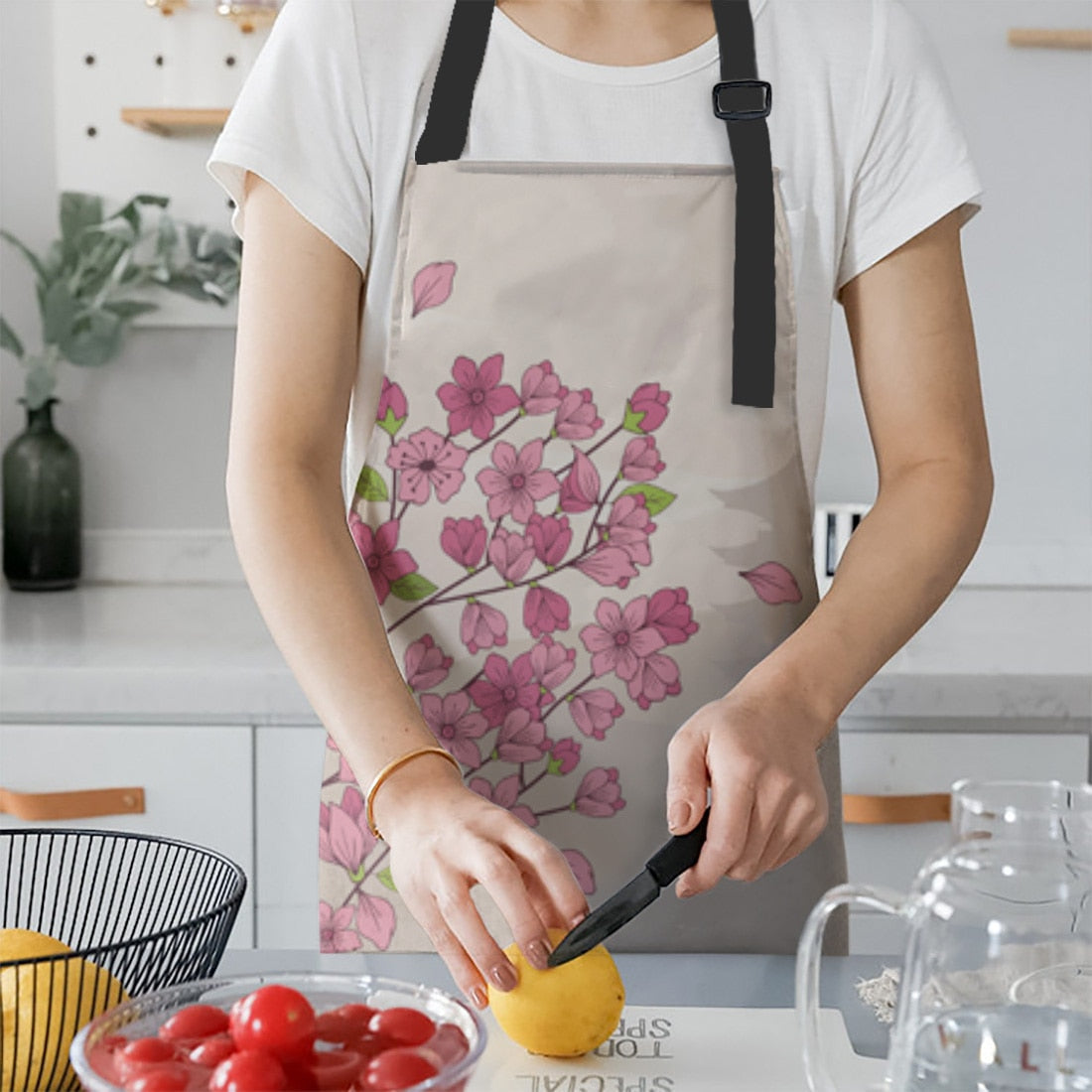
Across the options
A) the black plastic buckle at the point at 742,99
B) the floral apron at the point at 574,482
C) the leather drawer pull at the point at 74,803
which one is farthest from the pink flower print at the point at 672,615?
the leather drawer pull at the point at 74,803

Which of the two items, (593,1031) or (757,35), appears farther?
(757,35)

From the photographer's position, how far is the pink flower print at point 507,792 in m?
1.08

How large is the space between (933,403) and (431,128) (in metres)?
0.39

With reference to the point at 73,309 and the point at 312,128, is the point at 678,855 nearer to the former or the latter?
the point at 312,128

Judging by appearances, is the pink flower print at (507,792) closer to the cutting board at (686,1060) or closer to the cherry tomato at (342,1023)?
the cutting board at (686,1060)

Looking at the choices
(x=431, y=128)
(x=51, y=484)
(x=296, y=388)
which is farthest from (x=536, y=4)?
(x=51, y=484)

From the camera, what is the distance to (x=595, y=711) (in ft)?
3.54

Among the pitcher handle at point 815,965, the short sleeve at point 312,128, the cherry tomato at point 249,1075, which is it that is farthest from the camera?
the short sleeve at point 312,128

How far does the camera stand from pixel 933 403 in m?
1.04

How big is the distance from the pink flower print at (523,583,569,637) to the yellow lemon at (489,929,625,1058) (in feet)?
1.19

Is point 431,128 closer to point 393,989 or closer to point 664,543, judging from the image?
point 664,543

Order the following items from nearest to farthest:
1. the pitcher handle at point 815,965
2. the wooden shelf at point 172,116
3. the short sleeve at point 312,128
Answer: the pitcher handle at point 815,965
the short sleeve at point 312,128
the wooden shelf at point 172,116

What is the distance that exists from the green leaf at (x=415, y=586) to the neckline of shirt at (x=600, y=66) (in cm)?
37

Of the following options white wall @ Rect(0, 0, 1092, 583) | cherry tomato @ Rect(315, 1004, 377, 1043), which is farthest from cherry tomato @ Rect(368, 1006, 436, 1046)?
white wall @ Rect(0, 0, 1092, 583)
